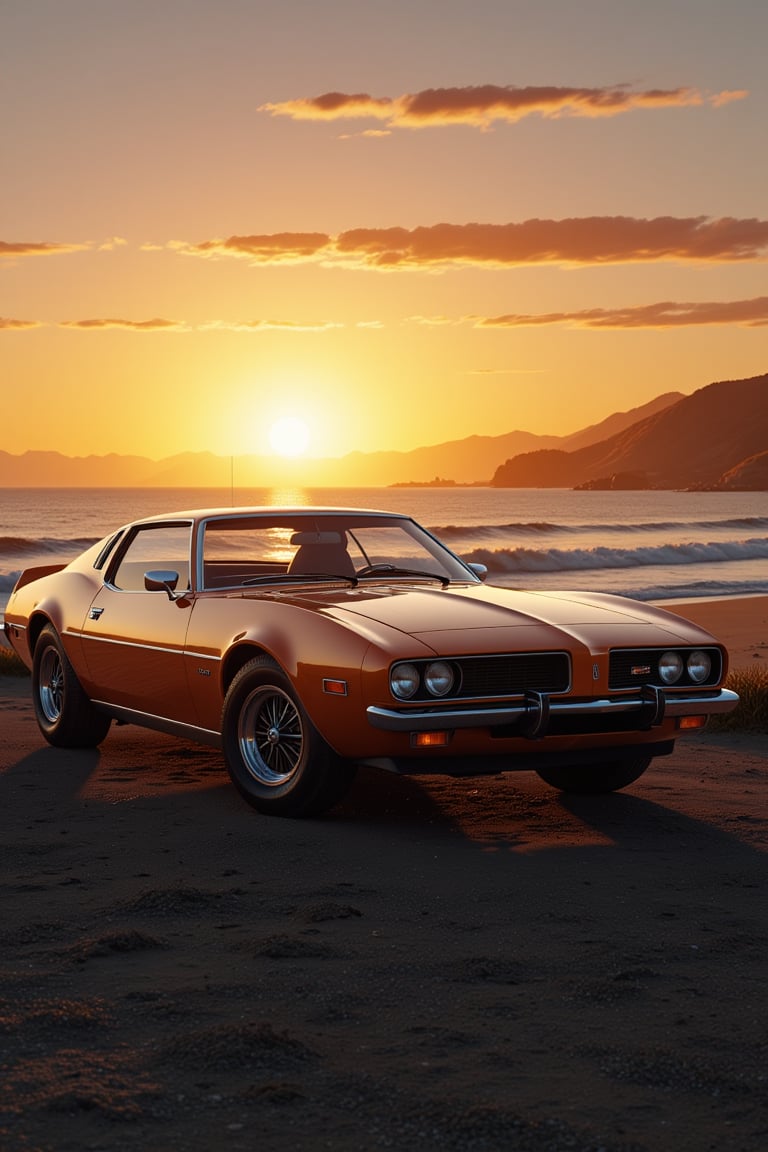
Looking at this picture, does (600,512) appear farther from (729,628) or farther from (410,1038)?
(410,1038)

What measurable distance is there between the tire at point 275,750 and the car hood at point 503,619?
0.45m

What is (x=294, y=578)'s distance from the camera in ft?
23.3

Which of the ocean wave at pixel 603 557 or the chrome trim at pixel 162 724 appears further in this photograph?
the ocean wave at pixel 603 557

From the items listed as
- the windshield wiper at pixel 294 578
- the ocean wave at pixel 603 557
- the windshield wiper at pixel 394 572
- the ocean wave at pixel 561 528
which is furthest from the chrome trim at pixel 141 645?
the ocean wave at pixel 561 528

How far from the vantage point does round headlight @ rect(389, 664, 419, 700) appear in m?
5.67

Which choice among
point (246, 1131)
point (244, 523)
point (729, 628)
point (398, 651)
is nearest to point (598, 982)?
point (246, 1131)

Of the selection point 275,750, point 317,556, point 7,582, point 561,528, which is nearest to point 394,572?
point 317,556

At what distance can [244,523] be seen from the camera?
7453 millimetres

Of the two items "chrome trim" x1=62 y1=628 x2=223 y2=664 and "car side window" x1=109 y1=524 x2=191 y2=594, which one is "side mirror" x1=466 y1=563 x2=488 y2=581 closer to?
"car side window" x1=109 y1=524 x2=191 y2=594

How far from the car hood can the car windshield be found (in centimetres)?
46

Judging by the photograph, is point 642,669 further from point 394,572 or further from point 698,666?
point 394,572

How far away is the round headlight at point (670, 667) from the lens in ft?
20.6

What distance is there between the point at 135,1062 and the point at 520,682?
298 cm

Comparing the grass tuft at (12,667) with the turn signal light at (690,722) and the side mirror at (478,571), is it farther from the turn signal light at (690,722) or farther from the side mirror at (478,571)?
the turn signal light at (690,722)
